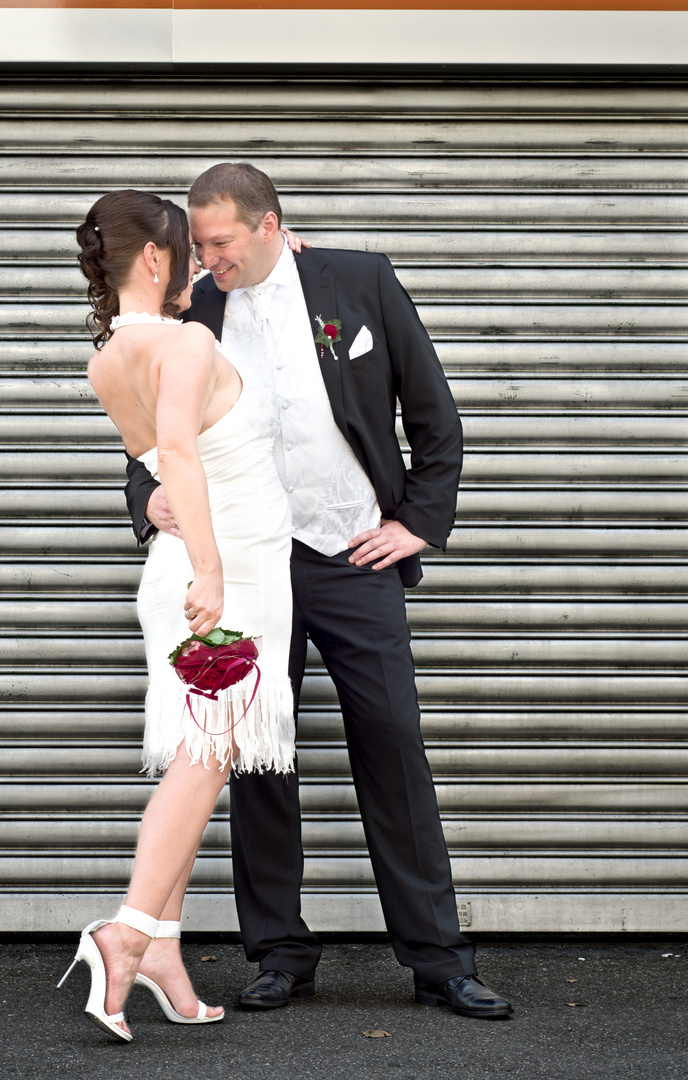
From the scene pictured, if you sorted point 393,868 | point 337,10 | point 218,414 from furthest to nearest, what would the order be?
point 337,10, point 393,868, point 218,414

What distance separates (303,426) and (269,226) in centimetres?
58

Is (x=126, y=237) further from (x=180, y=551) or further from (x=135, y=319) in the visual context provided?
(x=180, y=551)

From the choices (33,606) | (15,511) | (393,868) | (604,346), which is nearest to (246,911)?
(393,868)

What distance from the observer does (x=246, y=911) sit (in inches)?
123

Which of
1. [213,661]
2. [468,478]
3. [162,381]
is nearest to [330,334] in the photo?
[162,381]

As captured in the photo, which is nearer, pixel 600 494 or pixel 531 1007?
pixel 531 1007

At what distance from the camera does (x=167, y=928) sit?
9.21 feet

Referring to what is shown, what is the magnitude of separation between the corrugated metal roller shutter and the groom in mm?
627

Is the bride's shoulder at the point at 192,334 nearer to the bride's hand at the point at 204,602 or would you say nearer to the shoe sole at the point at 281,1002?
the bride's hand at the point at 204,602

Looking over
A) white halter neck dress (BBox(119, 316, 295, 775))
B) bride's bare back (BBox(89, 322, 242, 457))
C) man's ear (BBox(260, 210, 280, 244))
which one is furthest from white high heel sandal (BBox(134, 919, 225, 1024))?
man's ear (BBox(260, 210, 280, 244))

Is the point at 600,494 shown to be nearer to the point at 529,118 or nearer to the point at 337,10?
the point at 529,118

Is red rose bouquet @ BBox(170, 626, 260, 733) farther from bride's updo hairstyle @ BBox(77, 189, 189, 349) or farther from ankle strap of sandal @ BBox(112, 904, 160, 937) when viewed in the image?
bride's updo hairstyle @ BBox(77, 189, 189, 349)

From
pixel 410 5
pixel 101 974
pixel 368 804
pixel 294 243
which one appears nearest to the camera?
pixel 101 974

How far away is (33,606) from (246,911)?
133 cm
